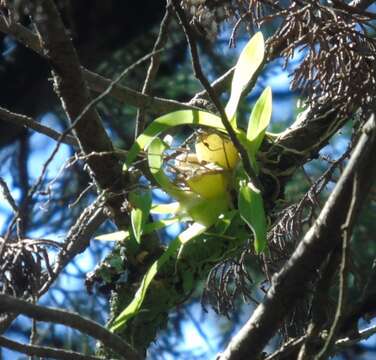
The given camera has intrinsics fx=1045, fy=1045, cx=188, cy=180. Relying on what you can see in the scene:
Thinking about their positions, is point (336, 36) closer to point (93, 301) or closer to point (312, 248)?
point (312, 248)

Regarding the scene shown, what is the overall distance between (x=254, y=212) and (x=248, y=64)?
252mm

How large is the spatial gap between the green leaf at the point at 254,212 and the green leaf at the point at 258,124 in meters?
0.09

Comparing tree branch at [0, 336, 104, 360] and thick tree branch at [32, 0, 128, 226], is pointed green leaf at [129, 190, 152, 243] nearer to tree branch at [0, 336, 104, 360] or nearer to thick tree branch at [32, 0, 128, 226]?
thick tree branch at [32, 0, 128, 226]

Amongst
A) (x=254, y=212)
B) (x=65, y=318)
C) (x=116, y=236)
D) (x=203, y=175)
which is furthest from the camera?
(x=116, y=236)

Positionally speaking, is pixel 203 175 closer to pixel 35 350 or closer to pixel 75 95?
pixel 75 95

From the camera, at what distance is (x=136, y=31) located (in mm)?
3398

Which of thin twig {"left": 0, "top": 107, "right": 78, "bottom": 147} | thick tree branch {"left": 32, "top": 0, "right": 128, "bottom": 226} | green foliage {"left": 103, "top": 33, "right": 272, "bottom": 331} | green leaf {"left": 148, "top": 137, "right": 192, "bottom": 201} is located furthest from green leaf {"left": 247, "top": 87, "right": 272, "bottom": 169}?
thin twig {"left": 0, "top": 107, "right": 78, "bottom": 147}

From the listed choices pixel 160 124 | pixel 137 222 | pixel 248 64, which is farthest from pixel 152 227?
pixel 248 64

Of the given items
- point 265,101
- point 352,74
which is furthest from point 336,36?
point 265,101

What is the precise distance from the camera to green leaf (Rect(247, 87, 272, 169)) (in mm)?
1556

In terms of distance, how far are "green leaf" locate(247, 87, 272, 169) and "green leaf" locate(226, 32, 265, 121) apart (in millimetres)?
37

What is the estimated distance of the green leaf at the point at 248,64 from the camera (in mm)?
1576

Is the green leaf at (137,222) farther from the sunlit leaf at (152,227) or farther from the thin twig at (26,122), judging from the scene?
the thin twig at (26,122)

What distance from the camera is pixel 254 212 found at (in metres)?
1.47
